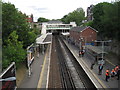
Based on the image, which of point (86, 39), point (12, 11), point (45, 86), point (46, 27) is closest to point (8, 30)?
point (12, 11)

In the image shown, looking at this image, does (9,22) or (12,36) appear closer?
(12,36)

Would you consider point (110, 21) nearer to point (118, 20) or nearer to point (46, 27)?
point (118, 20)

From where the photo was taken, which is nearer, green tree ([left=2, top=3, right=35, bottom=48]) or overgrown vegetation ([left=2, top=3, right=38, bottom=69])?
overgrown vegetation ([left=2, top=3, right=38, bottom=69])

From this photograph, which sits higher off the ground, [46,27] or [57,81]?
[46,27]

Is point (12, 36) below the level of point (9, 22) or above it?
below

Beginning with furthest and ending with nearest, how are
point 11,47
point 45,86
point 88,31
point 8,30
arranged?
point 88,31, point 8,30, point 11,47, point 45,86

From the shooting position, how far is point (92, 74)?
18.1 meters

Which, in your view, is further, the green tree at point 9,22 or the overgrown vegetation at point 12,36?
the green tree at point 9,22

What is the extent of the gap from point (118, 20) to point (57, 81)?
529 inches

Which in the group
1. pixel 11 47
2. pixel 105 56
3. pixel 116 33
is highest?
pixel 116 33

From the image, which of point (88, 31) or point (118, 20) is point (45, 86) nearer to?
point (118, 20)

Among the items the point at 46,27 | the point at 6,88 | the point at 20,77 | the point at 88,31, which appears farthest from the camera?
the point at 46,27

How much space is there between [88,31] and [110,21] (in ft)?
111

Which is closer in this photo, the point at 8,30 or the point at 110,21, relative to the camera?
the point at 110,21
